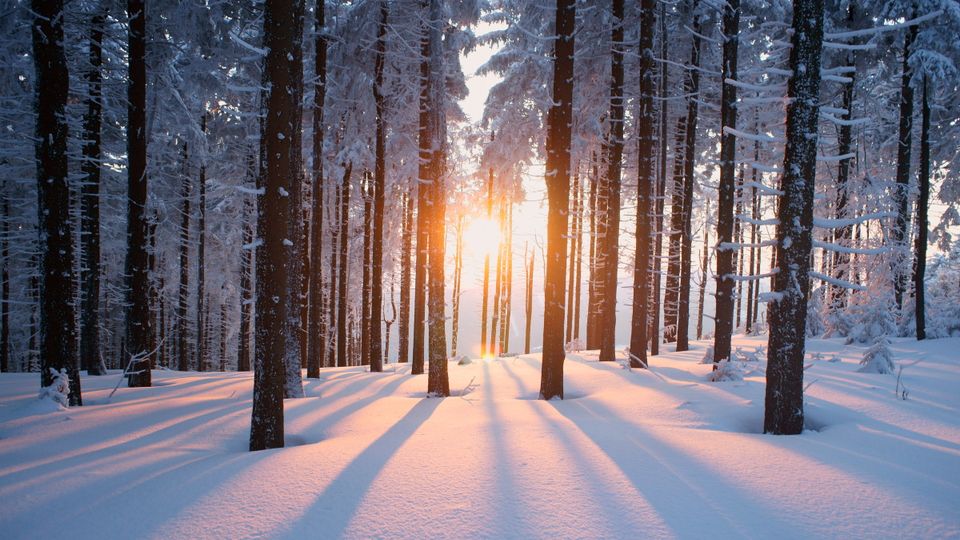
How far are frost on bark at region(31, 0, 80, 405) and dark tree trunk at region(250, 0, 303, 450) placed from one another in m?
5.49

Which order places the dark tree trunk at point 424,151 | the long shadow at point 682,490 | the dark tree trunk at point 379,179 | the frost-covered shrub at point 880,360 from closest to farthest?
1. the long shadow at point 682,490
2. the frost-covered shrub at point 880,360
3. the dark tree trunk at point 424,151
4. the dark tree trunk at point 379,179

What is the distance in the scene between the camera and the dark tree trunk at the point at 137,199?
10.5 meters

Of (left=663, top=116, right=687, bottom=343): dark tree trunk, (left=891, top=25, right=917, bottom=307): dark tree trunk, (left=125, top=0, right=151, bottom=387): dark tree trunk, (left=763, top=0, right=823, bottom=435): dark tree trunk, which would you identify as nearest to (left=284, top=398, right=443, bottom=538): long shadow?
(left=763, top=0, right=823, bottom=435): dark tree trunk

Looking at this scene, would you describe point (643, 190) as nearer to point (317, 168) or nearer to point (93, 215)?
point (317, 168)

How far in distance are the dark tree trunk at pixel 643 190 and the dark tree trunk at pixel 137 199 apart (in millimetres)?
12104

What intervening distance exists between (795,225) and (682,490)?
3587 millimetres

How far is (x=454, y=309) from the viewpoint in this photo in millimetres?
21656

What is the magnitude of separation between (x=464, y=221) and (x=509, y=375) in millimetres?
15346

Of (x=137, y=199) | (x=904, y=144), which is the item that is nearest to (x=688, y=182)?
(x=904, y=144)

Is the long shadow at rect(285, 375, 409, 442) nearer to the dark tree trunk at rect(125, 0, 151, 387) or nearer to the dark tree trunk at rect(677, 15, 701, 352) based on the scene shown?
the dark tree trunk at rect(125, 0, 151, 387)

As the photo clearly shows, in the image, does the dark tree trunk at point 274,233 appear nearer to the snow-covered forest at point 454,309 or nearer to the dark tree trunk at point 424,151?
the snow-covered forest at point 454,309

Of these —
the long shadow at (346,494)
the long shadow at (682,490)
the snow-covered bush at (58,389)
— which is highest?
the long shadow at (682,490)

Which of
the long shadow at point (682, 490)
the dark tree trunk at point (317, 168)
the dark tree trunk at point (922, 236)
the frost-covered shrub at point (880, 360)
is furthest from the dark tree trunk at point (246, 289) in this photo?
the dark tree trunk at point (922, 236)

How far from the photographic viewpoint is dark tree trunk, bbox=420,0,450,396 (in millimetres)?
9672
